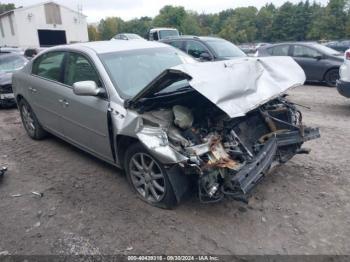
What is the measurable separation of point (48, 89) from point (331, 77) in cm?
898

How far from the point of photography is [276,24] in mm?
62719

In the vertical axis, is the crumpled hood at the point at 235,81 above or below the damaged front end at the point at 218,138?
above

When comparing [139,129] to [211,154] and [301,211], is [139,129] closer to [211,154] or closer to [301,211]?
[211,154]

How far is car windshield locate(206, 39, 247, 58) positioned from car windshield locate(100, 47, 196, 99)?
→ 565cm

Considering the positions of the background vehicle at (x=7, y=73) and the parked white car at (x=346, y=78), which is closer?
the parked white car at (x=346, y=78)

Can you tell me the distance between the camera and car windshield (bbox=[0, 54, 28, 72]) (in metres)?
9.52

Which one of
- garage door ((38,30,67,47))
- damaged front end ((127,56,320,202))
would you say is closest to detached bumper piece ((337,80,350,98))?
damaged front end ((127,56,320,202))

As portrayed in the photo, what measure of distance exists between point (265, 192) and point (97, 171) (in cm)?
224

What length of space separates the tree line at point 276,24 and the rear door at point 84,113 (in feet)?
161

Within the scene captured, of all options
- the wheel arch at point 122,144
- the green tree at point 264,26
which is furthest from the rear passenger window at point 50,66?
the green tree at point 264,26

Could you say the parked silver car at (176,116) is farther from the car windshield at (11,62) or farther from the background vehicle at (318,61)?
the background vehicle at (318,61)

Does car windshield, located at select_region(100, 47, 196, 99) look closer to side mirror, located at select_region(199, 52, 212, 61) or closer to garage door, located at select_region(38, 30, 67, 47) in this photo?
side mirror, located at select_region(199, 52, 212, 61)

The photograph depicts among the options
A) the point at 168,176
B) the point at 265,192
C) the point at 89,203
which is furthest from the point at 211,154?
the point at 89,203

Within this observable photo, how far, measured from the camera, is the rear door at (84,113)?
391 centimetres
